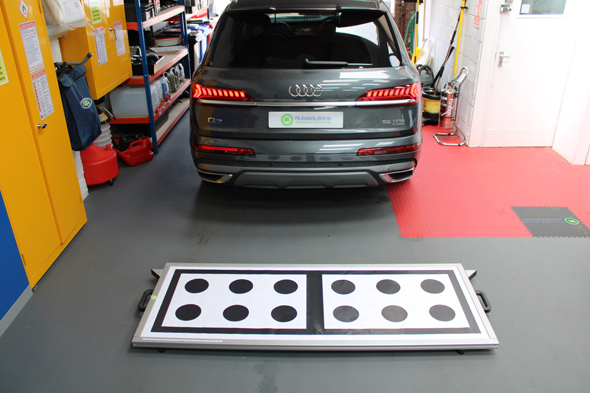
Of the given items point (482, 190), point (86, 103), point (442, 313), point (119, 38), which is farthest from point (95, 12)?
point (482, 190)

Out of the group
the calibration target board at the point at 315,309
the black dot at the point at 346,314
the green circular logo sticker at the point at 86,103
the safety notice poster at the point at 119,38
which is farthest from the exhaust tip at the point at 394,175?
the safety notice poster at the point at 119,38

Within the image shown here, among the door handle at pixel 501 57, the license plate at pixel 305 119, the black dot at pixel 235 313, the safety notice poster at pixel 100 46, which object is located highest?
the safety notice poster at pixel 100 46

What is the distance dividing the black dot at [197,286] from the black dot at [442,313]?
130cm

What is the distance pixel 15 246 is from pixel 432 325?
2324mm

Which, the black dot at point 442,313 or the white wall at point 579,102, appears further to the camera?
the white wall at point 579,102

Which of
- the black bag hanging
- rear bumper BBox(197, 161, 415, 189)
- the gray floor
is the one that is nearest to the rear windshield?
rear bumper BBox(197, 161, 415, 189)

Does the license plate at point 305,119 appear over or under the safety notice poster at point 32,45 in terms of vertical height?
under

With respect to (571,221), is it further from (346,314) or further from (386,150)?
(346,314)

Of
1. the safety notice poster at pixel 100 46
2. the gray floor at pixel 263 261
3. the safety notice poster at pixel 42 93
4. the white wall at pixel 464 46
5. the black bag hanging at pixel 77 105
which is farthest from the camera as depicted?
the white wall at pixel 464 46

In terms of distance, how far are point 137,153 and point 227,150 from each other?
6.10 feet

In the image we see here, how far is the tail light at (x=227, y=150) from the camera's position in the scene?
3.09 m

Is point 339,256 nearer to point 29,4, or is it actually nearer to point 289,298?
point 289,298

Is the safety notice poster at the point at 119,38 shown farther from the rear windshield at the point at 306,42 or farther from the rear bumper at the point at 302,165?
the rear bumper at the point at 302,165

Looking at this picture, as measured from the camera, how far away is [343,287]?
272 cm
